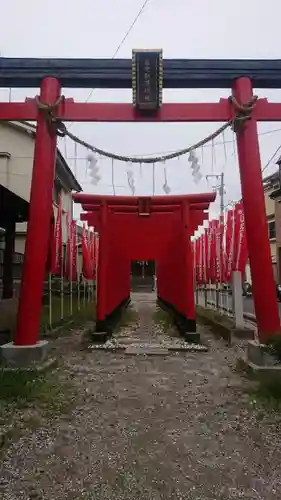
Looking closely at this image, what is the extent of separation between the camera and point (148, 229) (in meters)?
12.8

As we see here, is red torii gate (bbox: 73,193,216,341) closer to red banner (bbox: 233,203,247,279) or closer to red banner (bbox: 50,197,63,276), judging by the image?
red banner (bbox: 50,197,63,276)

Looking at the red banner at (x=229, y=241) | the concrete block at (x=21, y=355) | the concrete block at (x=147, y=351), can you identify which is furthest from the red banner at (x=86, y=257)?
the concrete block at (x=21, y=355)

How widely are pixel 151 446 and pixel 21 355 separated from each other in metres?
3.26

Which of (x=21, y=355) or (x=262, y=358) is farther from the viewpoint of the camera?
(x=21, y=355)

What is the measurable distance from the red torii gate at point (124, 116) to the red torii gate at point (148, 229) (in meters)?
2.95

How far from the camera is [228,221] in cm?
1019

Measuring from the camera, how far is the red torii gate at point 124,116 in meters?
6.58

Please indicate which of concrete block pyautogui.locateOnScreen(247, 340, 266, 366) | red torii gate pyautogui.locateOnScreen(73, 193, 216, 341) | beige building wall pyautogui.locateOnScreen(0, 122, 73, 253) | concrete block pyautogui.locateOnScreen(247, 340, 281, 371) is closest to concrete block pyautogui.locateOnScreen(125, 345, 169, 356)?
red torii gate pyautogui.locateOnScreen(73, 193, 216, 341)

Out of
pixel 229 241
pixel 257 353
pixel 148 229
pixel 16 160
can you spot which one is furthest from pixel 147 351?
pixel 16 160

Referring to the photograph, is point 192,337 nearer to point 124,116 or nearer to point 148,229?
point 148,229

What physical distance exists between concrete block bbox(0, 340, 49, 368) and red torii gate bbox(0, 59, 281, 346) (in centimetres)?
19

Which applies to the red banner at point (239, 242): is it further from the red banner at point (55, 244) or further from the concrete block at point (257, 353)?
the red banner at point (55, 244)

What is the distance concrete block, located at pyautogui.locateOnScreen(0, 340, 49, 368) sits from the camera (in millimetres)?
6230

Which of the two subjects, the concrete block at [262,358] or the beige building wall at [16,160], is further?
the beige building wall at [16,160]
